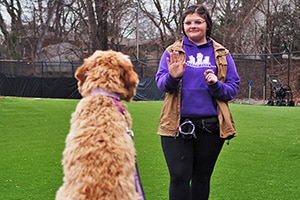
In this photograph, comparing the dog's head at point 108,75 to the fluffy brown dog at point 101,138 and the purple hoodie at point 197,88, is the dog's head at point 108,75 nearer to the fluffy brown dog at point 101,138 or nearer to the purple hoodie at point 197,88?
the fluffy brown dog at point 101,138

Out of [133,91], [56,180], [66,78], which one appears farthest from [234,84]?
[66,78]

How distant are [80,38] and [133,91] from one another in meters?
37.6

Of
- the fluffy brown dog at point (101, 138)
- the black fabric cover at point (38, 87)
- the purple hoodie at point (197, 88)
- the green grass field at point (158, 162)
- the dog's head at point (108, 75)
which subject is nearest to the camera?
the fluffy brown dog at point (101, 138)

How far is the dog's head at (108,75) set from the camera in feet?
9.82

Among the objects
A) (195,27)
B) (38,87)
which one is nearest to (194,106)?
(195,27)

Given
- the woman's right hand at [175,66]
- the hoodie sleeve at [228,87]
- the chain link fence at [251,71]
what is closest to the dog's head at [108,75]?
the woman's right hand at [175,66]

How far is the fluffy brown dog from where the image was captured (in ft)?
8.94

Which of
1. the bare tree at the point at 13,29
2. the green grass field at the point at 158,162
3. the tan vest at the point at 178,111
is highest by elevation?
the bare tree at the point at 13,29

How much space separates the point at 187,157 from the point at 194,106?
1.42ft

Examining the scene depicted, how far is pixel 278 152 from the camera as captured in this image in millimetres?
8734

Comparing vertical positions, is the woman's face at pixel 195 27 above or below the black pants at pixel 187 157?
above

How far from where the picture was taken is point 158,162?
763cm

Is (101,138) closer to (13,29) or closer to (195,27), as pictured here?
(195,27)

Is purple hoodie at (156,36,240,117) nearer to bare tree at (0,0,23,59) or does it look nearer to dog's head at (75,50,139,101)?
dog's head at (75,50,139,101)
